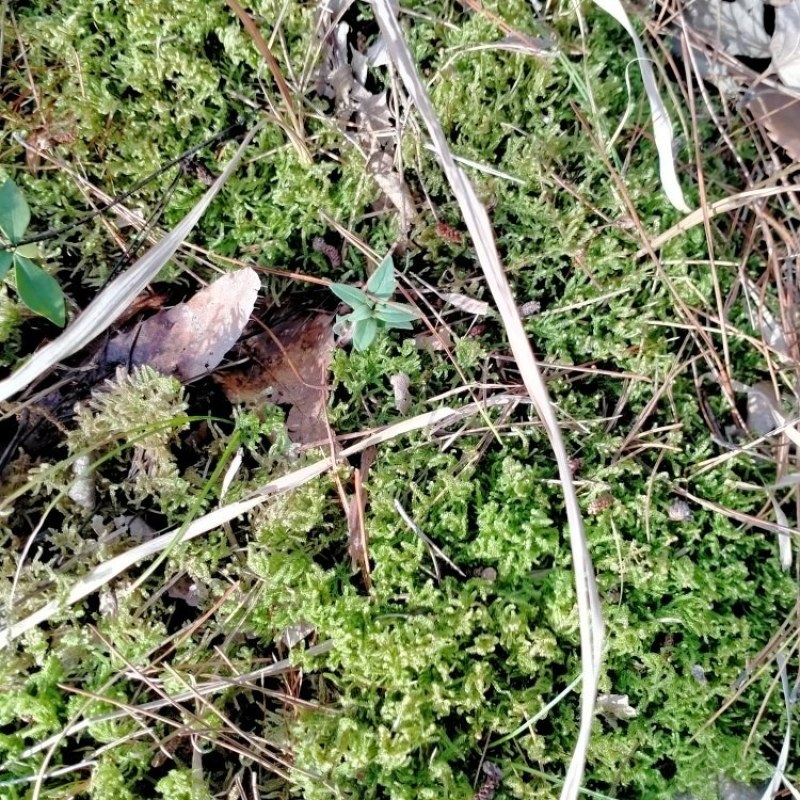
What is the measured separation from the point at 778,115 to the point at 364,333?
4.85ft

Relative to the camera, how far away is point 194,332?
207 centimetres

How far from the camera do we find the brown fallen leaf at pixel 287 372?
2.10m

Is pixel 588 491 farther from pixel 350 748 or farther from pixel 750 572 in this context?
pixel 350 748

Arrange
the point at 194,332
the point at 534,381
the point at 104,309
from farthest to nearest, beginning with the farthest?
the point at 194,332 < the point at 104,309 < the point at 534,381

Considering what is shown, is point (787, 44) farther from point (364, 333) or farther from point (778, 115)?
point (364, 333)

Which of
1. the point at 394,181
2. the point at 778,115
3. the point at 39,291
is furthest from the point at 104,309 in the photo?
the point at 778,115

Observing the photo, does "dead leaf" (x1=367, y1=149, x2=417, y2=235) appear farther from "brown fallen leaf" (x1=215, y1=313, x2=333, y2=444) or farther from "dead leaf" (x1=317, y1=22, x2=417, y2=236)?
"brown fallen leaf" (x1=215, y1=313, x2=333, y2=444)

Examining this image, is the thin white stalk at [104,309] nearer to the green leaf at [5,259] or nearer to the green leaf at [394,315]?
the green leaf at [5,259]

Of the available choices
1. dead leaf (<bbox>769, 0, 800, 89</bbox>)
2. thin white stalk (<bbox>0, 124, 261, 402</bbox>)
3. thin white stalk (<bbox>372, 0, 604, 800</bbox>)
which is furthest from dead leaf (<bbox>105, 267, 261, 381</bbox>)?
dead leaf (<bbox>769, 0, 800, 89</bbox>)

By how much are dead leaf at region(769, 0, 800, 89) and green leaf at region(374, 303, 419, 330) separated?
1.40 meters

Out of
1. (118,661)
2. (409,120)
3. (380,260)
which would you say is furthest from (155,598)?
(409,120)

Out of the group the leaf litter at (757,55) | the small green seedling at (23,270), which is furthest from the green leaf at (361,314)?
the leaf litter at (757,55)

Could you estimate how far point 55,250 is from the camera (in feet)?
6.84

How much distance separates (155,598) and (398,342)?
1062 millimetres
